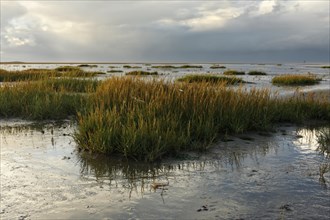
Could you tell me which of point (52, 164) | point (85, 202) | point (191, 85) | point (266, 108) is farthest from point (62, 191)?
point (266, 108)

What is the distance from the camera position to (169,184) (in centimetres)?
571

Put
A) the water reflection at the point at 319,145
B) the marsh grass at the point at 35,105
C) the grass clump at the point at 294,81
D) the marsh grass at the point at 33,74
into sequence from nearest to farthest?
1. the water reflection at the point at 319,145
2. the marsh grass at the point at 35,105
3. the marsh grass at the point at 33,74
4. the grass clump at the point at 294,81

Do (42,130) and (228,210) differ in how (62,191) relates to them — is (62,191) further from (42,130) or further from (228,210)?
(42,130)

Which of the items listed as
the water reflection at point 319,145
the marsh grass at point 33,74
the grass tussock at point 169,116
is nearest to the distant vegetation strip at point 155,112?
the grass tussock at point 169,116

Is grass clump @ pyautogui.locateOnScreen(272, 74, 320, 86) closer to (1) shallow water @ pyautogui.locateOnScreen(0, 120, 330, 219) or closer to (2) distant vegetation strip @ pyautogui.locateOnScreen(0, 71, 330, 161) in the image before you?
(2) distant vegetation strip @ pyautogui.locateOnScreen(0, 71, 330, 161)

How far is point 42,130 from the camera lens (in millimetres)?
10289

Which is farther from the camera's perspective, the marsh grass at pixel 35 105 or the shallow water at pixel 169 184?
the marsh grass at pixel 35 105

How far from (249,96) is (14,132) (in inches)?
272

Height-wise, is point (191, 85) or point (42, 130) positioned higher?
point (191, 85)

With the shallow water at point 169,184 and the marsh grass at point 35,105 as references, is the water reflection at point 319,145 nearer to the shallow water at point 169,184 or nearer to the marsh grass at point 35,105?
the shallow water at point 169,184

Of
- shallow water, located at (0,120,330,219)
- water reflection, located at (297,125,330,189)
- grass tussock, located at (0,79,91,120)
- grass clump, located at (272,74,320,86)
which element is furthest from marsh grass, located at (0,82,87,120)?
grass clump, located at (272,74,320,86)

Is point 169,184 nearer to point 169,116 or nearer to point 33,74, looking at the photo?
point 169,116

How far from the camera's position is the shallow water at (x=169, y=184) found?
183 inches

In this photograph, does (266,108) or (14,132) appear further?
(266,108)
